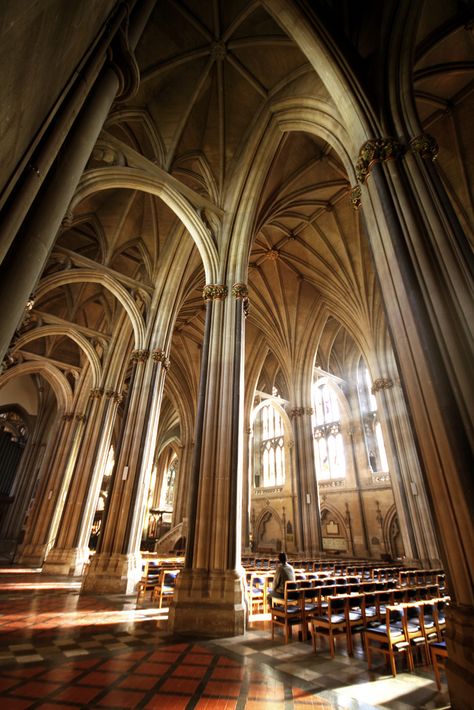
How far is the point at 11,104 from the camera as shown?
170cm

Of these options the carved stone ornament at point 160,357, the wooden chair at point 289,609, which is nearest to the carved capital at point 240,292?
the carved stone ornament at point 160,357

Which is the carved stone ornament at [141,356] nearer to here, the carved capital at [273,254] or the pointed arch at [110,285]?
the pointed arch at [110,285]

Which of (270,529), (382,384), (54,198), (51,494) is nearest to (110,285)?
(54,198)

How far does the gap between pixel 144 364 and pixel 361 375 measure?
56.5ft

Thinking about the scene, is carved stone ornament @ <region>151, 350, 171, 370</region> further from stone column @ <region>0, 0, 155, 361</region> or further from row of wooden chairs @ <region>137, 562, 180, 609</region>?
stone column @ <region>0, 0, 155, 361</region>

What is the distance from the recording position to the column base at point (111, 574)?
8.88 meters

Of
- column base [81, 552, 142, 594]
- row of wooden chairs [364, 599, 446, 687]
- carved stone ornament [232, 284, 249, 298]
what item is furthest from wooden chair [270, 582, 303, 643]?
carved stone ornament [232, 284, 249, 298]

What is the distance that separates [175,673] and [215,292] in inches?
299

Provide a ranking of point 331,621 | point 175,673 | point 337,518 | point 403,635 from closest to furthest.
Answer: point 175,673
point 403,635
point 331,621
point 337,518

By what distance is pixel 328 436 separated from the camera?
24312 mm

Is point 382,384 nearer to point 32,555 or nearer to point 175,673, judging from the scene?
point 175,673

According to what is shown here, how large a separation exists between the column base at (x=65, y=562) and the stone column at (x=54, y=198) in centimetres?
1445

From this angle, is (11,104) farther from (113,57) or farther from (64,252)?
(64,252)

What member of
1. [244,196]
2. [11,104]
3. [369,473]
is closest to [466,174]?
[244,196]
